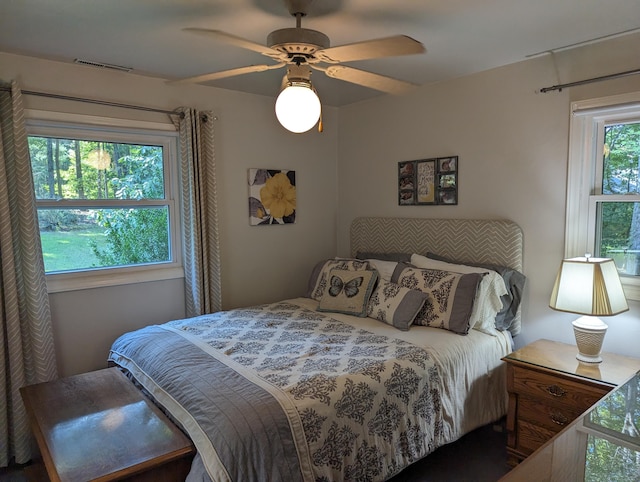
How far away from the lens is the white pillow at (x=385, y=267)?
3.14 meters

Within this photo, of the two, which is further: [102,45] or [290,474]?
[102,45]

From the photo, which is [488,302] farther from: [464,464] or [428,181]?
[428,181]

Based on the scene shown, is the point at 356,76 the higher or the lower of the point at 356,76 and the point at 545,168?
the higher

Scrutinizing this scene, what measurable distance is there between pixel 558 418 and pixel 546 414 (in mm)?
60

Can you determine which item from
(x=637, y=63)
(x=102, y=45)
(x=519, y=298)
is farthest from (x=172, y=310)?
(x=637, y=63)

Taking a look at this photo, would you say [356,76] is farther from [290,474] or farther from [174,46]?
[290,474]

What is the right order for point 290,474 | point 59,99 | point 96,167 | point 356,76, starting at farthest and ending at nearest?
1. point 96,167
2. point 59,99
3. point 356,76
4. point 290,474

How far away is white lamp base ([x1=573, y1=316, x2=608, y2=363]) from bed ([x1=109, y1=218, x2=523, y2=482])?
0.47 metres

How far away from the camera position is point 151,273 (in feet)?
10.4

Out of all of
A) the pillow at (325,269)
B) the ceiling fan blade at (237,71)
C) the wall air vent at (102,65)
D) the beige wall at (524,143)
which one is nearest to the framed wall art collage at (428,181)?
the beige wall at (524,143)

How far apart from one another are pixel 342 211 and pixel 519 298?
6.13 ft

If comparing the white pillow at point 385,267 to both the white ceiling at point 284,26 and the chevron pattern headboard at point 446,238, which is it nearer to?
the chevron pattern headboard at point 446,238

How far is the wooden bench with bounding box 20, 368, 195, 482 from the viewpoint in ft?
5.17

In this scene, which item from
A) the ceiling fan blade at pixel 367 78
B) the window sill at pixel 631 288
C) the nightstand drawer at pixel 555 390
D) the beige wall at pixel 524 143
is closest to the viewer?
the ceiling fan blade at pixel 367 78
